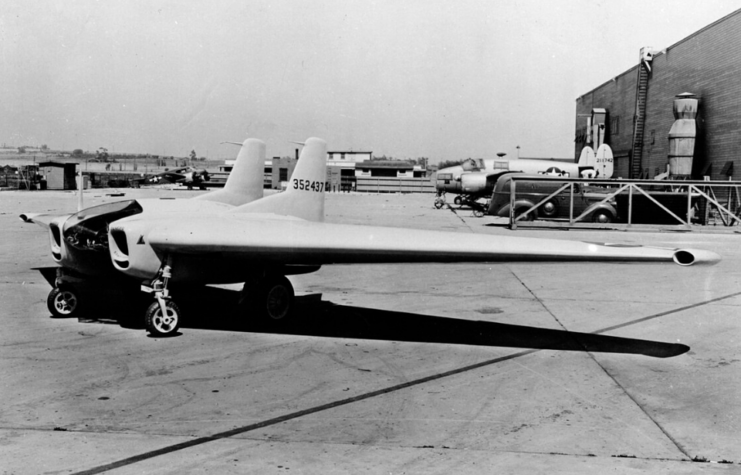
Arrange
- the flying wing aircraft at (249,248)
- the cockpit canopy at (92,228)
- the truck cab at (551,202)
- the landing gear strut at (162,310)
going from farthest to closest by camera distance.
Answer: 1. the truck cab at (551,202)
2. the cockpit canopy at (92,228)
3. the landing gear strut at (162,310)
4. the flying wing aircraft at (249,248)

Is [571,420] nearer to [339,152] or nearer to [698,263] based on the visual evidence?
[698,263]

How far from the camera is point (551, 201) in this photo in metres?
29.5

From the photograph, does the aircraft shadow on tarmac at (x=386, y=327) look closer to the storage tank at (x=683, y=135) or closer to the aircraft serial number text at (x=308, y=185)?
the aircraft serial number text at (x=308, y=185)

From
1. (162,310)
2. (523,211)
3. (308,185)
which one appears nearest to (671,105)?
(523,211)

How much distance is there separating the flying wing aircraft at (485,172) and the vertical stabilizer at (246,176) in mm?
26685

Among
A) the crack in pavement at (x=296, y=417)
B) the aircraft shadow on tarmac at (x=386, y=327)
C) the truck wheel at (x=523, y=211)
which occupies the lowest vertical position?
the aircraft shadow on tarmac at (x=386, y=327)

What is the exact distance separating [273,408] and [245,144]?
7.06 meters

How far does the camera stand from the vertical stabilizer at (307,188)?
1115cm

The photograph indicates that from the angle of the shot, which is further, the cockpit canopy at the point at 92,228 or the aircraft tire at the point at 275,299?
the aircraft tire at the point at 275,299

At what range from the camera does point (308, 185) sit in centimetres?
1160

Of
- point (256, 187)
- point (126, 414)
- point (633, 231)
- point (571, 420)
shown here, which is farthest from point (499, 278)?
point (633, 231)

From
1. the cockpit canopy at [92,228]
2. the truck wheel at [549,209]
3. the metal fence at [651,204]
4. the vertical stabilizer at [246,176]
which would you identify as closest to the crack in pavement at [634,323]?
the vertical stabilizer at [246,176]

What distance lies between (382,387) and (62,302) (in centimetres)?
608

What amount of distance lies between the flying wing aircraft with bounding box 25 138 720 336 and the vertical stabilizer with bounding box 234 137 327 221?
0.44 meters
